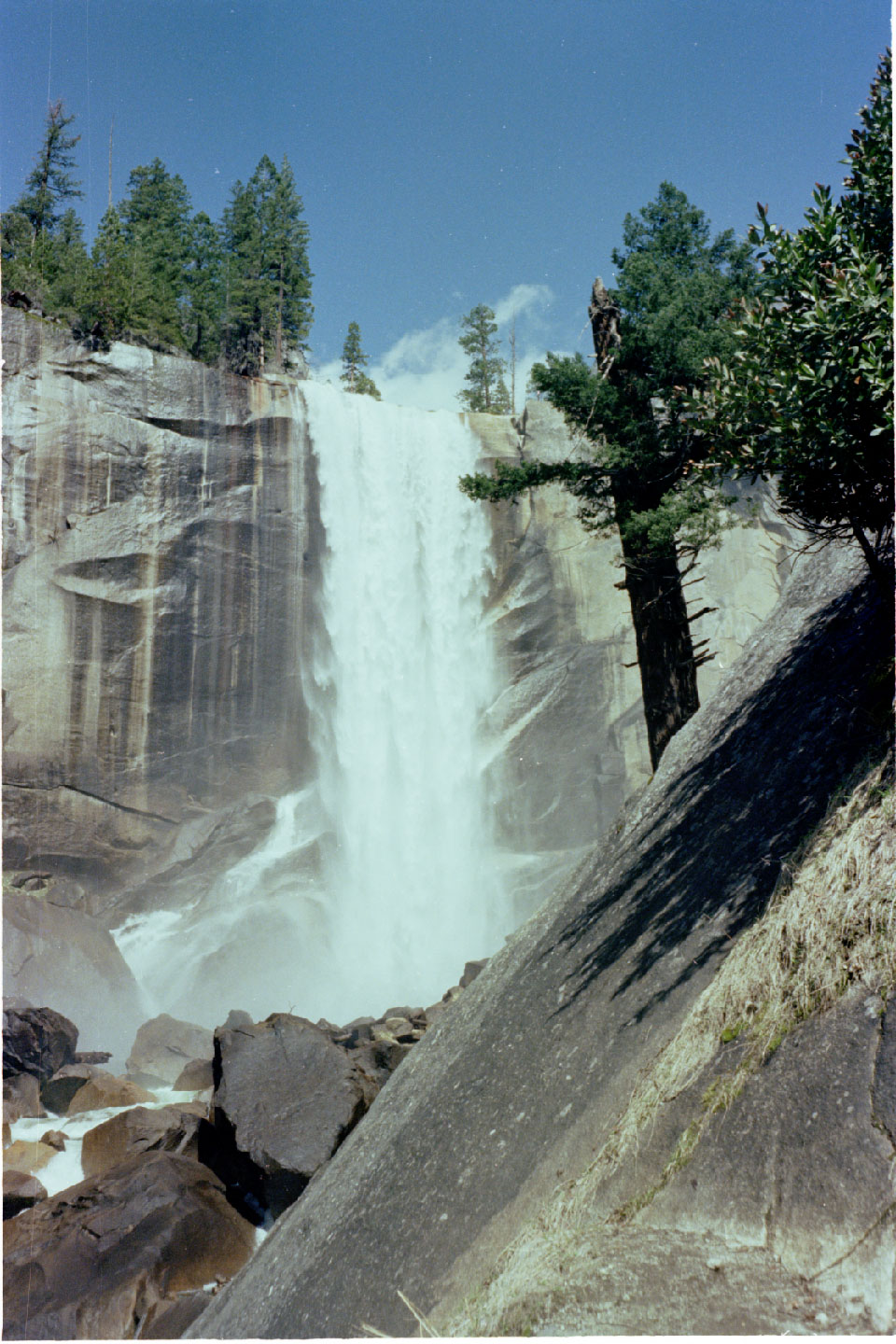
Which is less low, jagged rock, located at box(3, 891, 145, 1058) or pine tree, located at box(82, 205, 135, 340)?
pine tree, located at box(82, 205, 135, 340)

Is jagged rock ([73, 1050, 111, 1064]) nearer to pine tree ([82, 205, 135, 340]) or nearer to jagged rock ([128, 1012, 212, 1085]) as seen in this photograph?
jagged rock ([128, 1012, 212, 1085])

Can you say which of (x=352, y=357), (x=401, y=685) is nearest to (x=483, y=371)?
(x=352, y=357)

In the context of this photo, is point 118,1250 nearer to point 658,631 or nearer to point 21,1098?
point 21,1098

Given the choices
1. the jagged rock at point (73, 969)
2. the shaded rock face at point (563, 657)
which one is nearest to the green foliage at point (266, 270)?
the shaded rock face at point (563, 657)

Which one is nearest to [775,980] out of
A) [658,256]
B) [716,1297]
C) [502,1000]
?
[716,1297]

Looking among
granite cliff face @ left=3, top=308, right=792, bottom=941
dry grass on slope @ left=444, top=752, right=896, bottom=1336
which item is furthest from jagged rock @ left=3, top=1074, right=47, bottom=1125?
dry grass on slope @ left=444, top=752, right=896, bottom=1336

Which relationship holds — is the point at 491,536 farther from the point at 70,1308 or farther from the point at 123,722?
the point at 70,1308
